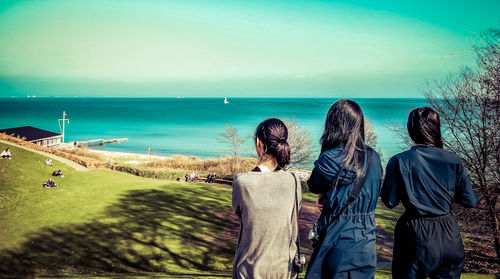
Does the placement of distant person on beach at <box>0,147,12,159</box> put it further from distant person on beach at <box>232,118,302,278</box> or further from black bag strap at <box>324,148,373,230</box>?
black bag strap at <box>324,148,373,230</box>

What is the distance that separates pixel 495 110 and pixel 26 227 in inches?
634

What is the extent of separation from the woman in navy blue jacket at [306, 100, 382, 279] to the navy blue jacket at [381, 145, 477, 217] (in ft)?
1.07

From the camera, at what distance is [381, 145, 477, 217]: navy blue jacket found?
9.52 feet

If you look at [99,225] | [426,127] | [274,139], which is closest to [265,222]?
[274,139]

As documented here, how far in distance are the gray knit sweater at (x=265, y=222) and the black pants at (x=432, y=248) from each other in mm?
1131

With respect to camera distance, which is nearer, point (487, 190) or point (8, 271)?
point (8, 271)

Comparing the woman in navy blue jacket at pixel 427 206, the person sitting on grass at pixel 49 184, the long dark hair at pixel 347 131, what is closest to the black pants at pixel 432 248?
the woman in navy blue jacket at pixel 427 206

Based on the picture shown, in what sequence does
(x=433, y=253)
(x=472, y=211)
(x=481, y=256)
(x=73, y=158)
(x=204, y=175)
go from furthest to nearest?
(x=204, y=175) < (x=73, y=158) < (x=481, y=256) < (x=472, y=211) < (x=433, y=253)

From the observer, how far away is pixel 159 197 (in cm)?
1531

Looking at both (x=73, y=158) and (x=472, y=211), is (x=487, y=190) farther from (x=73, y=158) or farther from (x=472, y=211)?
(x=73, y=158)

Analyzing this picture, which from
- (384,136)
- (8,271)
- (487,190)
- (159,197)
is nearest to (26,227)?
(8,271)

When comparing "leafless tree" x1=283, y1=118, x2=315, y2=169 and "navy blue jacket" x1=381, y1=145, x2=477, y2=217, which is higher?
"navy blue jacket" x1=381, y1=145, x2=477, y2=217

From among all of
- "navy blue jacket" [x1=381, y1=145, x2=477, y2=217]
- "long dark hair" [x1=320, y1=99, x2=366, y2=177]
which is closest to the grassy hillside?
"navy blue jacket" [x1=381, y1=145, x2=477, y2=217]

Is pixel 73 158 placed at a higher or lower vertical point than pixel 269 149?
lower
